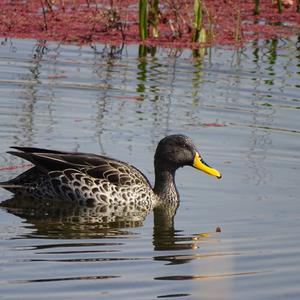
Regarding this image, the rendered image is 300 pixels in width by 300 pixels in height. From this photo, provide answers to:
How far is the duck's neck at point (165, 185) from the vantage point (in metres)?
11.4

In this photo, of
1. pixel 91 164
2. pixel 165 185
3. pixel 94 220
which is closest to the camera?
pixel 94 220

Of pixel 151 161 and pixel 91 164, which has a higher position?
pixel 91 164

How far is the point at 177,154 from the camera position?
1162cm

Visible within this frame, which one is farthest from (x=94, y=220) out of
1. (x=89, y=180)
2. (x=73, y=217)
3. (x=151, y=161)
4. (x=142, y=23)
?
(x=142, y=23)

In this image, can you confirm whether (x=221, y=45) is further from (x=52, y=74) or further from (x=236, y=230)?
(x=236, y=230)

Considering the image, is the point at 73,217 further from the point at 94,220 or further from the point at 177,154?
the point at 177,154

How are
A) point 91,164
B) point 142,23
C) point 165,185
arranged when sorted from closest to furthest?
1. point 91,164
2. point 165,185
3. point 142,23

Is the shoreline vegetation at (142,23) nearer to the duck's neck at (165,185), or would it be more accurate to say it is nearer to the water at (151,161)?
the water at (151,161)

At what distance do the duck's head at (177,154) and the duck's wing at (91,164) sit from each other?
0.35 m

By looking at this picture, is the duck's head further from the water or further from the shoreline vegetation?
the shoreline vegetation

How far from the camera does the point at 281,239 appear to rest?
9.69 m

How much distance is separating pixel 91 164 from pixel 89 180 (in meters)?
0.16

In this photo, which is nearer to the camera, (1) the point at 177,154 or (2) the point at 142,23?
(1) the point at 177,154

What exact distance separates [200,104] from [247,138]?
1.46 meters
